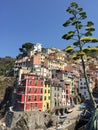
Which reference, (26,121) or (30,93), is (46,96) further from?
(26,121)

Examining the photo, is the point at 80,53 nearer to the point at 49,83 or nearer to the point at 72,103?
the point at 49,83

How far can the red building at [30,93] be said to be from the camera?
53250mm

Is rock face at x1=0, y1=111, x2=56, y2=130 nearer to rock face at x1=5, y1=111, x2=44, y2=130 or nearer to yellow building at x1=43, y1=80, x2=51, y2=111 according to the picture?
rock face at x1=5, y1=111, x2=44, y2=130

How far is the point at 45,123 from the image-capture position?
5041 centimetres

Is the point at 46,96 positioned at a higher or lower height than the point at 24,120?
higher

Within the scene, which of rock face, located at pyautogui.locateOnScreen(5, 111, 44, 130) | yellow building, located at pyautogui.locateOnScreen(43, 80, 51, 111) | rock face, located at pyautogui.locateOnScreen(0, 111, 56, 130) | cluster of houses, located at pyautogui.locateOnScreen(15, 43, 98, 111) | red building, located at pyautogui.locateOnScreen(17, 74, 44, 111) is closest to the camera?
rock face, located at pyautogui.locateOnScreen(5, 111, 44, 130)

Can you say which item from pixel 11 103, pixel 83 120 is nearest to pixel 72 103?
pixel 11 103

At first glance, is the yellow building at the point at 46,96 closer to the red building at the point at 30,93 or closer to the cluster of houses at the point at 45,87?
the cluster of houses at the point at 45,87

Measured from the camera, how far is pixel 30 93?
179 feet

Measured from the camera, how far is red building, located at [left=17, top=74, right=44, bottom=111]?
2096 inches

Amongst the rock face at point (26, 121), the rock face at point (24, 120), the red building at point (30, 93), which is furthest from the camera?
the red building at point (30, 93)

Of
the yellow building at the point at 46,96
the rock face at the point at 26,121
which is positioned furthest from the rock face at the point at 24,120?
the yellow building at the point at 46,96

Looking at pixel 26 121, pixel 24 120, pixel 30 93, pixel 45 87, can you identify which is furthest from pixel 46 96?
pixel 24 120

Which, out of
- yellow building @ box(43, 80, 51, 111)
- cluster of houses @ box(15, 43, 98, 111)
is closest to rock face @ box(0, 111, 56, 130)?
cluster of houses @ box(15, 43, 98, 111)
